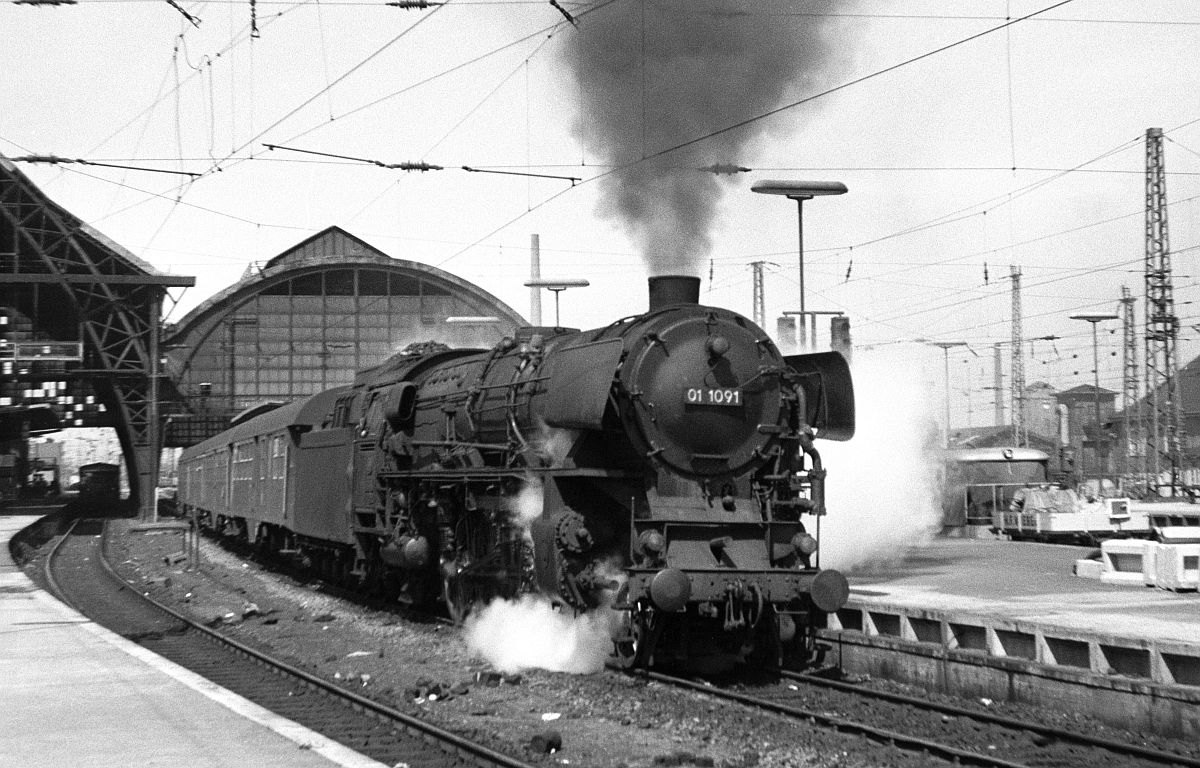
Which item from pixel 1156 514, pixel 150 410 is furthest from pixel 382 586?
pixel 150 410

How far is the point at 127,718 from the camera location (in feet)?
31.3

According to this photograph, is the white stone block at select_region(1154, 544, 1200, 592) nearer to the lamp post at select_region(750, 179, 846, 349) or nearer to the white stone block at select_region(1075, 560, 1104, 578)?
the white stone block at select_region(1075, 560, 1104, 578)

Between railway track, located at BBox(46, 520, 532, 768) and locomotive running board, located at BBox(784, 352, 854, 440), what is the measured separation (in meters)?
5.28

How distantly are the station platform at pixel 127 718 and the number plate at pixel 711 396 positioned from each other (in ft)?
15.1

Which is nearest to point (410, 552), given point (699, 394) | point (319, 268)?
point (699, 394)

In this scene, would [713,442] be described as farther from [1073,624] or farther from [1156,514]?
[1156,514]

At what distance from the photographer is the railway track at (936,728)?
8.23m

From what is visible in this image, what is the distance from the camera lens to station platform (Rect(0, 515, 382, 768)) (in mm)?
8086

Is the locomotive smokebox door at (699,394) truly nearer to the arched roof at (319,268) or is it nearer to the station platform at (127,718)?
the station platform at (127,718)

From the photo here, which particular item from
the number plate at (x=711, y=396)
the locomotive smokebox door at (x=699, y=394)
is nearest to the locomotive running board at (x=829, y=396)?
the locomotive smokebox door at (x=699, y=394)

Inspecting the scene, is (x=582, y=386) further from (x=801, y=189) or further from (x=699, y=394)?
(x=801, y=189)

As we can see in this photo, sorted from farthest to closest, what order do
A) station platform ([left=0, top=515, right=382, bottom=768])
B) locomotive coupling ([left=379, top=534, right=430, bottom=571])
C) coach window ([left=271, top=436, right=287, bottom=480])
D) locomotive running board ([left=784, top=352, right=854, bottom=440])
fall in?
coach window ([left=271, top=436, right=287, bottom=480]), locomotive coupling ([left=379, top=534, right=430, bottom=571]), locomotive running board ([left=784, top=352, right=854, bottom=440]), station platform ([left=0, top=515, right=382, bottom=768])

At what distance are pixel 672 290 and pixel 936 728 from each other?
204 inches

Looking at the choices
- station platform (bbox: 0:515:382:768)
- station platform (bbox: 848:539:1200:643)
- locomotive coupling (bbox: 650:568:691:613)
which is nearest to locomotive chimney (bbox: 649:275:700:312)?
locomotive coupling (bbox: 650:568:691:613)
